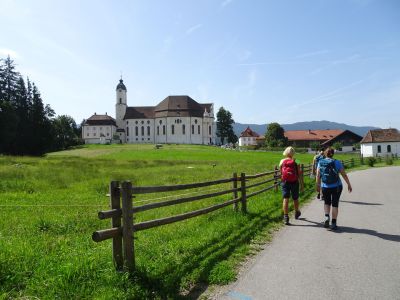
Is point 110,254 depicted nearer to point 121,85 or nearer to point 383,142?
point 383,142

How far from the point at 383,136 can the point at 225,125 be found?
52233 millimetres

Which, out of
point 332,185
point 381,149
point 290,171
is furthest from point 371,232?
point 381,149

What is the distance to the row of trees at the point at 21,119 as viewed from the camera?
199ft

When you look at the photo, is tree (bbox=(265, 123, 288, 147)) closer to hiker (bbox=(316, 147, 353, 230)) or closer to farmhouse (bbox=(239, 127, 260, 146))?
farmhouse (bbox=(239, 127, 260, 146))

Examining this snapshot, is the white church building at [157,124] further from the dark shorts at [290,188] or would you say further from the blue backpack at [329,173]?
the blue backpack at [329,173]

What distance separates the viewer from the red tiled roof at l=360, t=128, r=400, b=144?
281 feet

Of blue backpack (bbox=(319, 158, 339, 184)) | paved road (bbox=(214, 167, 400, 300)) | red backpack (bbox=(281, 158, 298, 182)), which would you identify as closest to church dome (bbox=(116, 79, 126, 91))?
red backpack (bbox=(281, 158, 298, 182))

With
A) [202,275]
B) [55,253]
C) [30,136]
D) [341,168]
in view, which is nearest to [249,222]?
[341,168]

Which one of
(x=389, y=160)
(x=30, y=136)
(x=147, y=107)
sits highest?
(x=147, y=107)

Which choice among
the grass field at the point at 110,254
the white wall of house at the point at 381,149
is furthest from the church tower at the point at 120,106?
the grass field at the point at 110,254

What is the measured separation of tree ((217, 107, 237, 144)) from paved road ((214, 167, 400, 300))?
11634 centimetres

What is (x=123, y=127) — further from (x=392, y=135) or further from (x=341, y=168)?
(x=341, y=168)

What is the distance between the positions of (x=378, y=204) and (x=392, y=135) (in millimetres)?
80802

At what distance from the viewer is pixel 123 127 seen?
5290 inches
